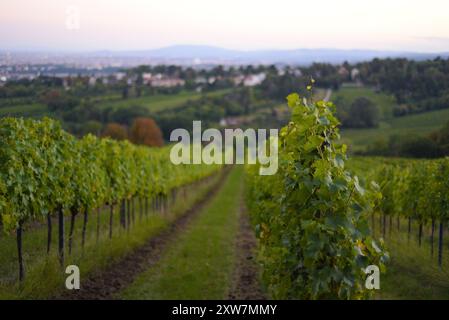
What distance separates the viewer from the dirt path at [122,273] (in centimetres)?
939

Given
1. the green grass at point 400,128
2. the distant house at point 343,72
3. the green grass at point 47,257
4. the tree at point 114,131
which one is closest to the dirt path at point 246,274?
the green grass at point 47,257

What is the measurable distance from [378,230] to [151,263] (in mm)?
10250

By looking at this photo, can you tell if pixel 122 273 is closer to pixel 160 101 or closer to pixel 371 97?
pixel 371 97

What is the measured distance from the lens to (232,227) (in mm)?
20641

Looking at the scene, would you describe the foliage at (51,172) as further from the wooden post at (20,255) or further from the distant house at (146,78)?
the distant house at (146,78)

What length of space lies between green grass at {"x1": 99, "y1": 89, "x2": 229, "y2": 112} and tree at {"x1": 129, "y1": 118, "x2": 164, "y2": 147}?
507 centimetres

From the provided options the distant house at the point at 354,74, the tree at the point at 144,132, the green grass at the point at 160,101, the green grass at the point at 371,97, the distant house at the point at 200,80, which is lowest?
the tree at the point at 144,132

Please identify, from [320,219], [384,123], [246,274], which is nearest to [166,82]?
[384,123]

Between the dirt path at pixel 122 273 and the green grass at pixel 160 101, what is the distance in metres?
65.8

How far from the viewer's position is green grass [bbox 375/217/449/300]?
8867mm
